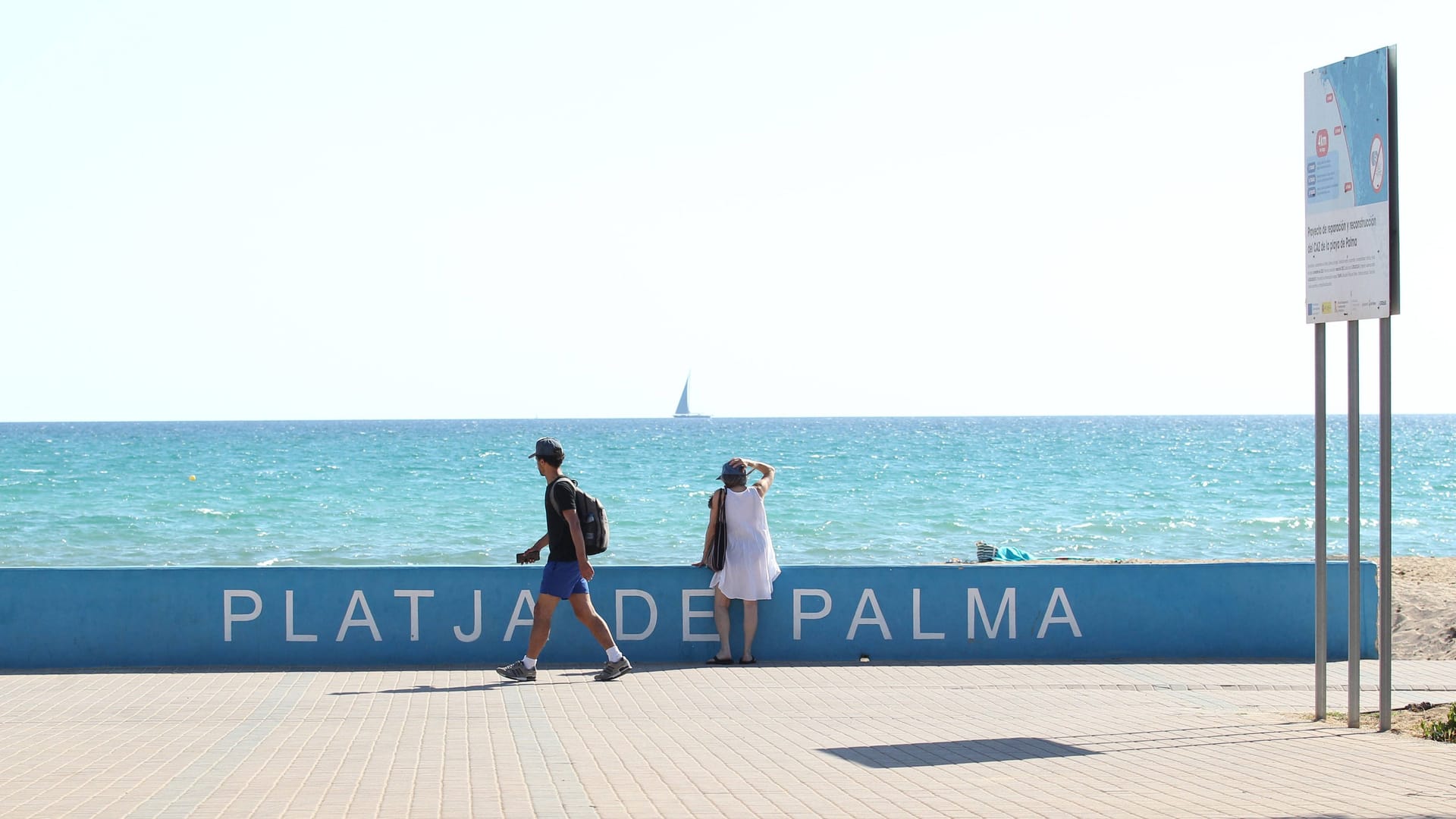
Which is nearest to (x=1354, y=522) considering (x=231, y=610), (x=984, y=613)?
(x=984, y=613)

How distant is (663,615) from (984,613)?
2.34m

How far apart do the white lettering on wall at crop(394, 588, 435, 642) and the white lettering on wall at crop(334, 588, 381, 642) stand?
0.74ft

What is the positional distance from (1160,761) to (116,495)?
45090 millimetres

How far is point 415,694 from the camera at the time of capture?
355 inches

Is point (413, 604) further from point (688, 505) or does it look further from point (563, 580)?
point (688, 505)

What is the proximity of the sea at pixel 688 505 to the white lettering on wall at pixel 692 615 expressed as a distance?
2.07 m

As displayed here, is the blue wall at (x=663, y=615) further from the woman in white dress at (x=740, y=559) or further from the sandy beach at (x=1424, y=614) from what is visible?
the sandy beach at (x=1424, y=614)

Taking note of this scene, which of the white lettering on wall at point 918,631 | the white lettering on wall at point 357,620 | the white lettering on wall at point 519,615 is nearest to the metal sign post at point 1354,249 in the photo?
the white lettering on wall at point 918,631

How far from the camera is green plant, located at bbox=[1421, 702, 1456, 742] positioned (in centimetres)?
739

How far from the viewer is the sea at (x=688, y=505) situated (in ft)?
97.9

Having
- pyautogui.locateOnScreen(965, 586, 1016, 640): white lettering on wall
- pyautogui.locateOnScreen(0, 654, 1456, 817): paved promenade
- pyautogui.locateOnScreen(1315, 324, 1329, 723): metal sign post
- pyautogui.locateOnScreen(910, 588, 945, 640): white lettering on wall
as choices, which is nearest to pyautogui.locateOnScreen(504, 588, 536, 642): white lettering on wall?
pyautogui.locateOnScreen(0, 654, 1456, 817): paved promenade

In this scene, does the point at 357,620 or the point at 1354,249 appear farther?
the point at 357,620

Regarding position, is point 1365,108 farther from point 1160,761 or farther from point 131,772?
point 131,772

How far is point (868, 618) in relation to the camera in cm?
1059
